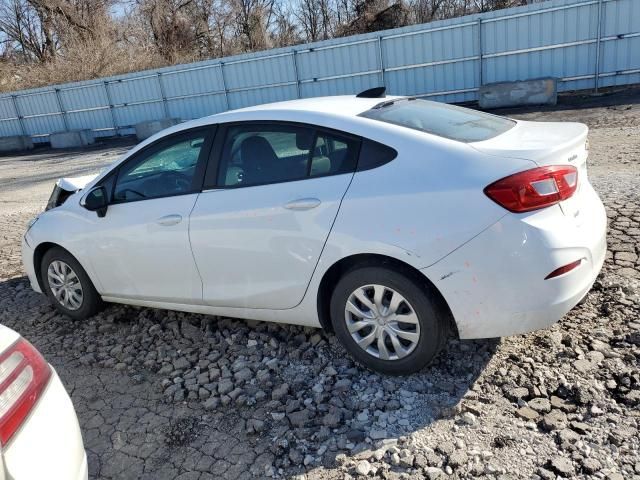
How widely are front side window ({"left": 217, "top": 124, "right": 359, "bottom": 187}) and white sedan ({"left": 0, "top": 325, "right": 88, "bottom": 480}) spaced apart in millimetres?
1671

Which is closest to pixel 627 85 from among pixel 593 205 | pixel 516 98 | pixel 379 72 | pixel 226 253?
pixel 516 98

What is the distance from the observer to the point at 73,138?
21594mm

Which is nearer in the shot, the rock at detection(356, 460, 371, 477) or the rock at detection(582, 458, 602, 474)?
the rock at detection(582, 458, 602, 474)

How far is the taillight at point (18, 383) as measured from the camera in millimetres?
1817

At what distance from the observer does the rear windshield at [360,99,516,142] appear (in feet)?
10.3

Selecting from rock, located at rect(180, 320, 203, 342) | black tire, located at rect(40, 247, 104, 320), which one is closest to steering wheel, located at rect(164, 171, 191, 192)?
rock, located at rect(180, 320, 203, 342)

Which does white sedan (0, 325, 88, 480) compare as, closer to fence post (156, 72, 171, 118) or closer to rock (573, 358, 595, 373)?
rock (573, 358, 595, 373)

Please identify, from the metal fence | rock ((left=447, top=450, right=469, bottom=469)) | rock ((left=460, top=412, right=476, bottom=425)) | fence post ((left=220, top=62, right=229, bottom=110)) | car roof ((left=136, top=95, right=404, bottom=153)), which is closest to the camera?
rock ((left=447, top=450, right=469, bottom=469))

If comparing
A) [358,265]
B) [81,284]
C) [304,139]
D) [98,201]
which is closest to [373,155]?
[304,139]

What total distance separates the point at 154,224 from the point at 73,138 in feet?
66.4

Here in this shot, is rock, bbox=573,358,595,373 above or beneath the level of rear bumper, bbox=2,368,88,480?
beneath

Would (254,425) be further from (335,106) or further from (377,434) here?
(335,106)

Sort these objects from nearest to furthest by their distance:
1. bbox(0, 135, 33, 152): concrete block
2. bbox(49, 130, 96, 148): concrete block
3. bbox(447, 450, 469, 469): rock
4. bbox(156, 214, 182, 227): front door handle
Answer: bbox(447, 450, 469, 469): rock, bbox(156, 214, 182, 227): front door handle, bbox(49, 130, 96, 148): concrete block, bbox(0, 135, 33, 152): concrete block

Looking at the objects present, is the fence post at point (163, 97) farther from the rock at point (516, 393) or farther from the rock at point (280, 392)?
the rock at point (516, 393)
